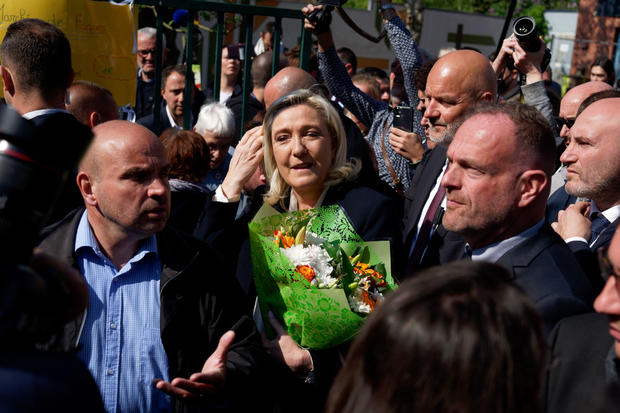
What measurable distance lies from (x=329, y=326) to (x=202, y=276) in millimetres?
578

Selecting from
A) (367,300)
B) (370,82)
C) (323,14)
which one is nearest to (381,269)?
(367,300)

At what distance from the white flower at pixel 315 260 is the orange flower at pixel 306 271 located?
0.06ft

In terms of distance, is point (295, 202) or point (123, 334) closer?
point (123, 334)

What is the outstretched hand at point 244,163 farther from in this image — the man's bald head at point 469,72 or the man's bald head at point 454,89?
the man's bald head at point 469,72

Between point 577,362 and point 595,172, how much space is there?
163 cm

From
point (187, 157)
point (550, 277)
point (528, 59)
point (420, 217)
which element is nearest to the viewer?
point (550, 277)

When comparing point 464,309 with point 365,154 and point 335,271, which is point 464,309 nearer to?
point 335,271

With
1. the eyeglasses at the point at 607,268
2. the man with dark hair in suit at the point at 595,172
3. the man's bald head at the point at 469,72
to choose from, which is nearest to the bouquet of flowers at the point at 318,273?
the eyeglasses at the point at 607,268

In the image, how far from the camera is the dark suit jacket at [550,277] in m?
2.34

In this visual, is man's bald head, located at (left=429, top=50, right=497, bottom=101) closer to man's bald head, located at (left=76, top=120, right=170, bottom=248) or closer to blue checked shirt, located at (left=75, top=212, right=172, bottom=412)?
man's bald head, located at (left=76, top=120, right=170, bottom=248)

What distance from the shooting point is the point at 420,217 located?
3584 millimetres

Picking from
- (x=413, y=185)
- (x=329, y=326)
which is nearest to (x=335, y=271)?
(x=329, y=326)

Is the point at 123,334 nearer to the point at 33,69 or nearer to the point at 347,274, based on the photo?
the point at 347,274

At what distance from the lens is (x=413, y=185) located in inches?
152
